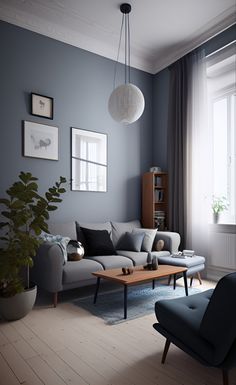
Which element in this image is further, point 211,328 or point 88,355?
point 88,355

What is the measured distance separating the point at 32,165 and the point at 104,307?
81.6 inches

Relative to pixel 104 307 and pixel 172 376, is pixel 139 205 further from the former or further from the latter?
pixel 172 376

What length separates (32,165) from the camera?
13.4 feet

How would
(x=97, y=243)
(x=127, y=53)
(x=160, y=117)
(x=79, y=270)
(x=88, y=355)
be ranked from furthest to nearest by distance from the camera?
(x=160, y=117) < (x=127, y=53) < (x=97, y=243) < (x=79, y=270) < (x=88, y=355)

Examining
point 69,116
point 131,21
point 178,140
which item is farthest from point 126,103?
point 178,140

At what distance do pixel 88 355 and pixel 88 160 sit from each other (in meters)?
2.97

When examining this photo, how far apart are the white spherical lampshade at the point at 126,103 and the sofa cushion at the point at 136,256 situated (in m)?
1.77

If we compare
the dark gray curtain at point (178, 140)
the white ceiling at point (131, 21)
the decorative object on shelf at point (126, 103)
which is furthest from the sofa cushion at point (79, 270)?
the white ceiling at point (131, 21)

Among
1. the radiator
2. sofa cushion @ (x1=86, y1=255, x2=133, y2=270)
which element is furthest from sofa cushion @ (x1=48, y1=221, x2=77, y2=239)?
the radiator

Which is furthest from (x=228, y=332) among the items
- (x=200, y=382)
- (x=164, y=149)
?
(x=164, y=149)

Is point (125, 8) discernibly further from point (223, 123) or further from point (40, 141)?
point (223, 123)

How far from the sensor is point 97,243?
4.04 metres

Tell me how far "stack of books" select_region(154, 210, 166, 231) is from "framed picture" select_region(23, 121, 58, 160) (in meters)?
1.94

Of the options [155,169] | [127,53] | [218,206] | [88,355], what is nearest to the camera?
[88,355]
